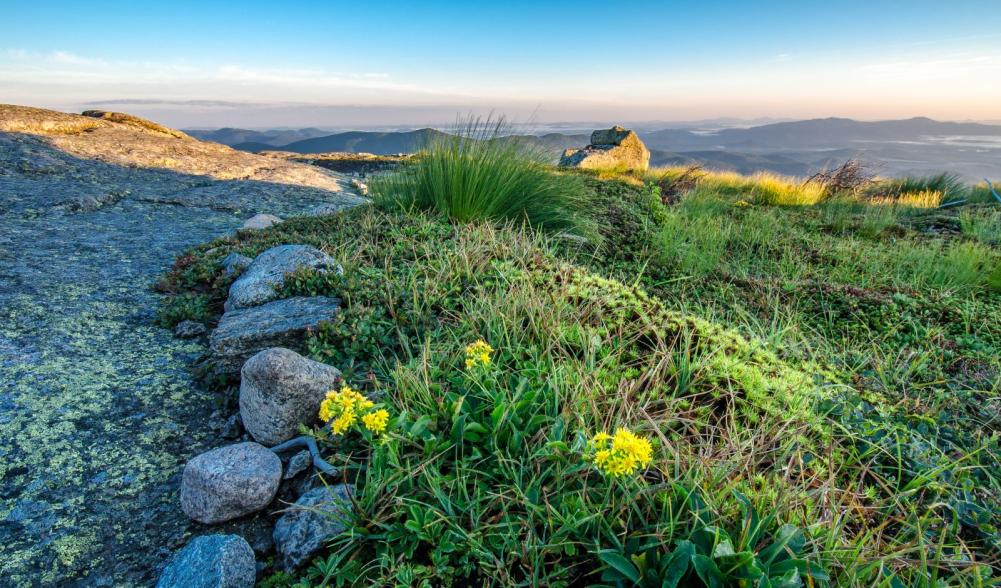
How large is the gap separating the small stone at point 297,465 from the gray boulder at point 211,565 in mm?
392

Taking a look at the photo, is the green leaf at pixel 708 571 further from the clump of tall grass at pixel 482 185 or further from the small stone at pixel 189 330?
the clump of tall grass at pixel 482 185

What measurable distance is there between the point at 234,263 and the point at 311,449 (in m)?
2.05

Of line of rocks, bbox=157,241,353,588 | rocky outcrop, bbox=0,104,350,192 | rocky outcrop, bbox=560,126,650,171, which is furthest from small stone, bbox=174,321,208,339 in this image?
rocky outcrop, bbox=560,126,650,171

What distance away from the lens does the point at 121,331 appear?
271 cm

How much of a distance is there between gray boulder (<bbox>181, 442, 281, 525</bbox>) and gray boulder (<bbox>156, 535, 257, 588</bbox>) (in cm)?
16

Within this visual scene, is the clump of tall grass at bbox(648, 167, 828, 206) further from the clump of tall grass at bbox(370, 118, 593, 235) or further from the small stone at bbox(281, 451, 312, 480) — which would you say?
the small stone at bbox(281, 451, 312, 480)

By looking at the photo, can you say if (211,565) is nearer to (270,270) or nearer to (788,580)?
(788,580)

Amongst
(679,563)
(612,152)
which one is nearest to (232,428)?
(679,563)

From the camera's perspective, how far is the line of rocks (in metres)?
1.52

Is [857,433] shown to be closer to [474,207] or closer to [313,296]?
[313,296]

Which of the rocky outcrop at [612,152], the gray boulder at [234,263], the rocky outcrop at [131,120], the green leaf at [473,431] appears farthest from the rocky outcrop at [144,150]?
the rocky outcrop at [612,152]

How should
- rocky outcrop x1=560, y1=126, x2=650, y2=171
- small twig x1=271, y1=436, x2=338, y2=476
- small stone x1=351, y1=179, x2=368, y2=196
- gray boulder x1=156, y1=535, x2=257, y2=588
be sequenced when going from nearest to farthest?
1. gray boulder x1=156, y1=535, x2=257, y2=588
2. small twig x1=271, y1=436, x2=338, y2=476
3. small stone x1=351, y1=179, x2=368, y2=196
4. rocky outcrop x1=560, y1=126, x2=650, y2=171

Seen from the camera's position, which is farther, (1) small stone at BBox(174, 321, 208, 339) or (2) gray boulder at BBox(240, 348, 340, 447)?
(1) small stone at BBox(174, 321, 208, 339)

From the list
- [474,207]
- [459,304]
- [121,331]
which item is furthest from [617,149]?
[121,331]
